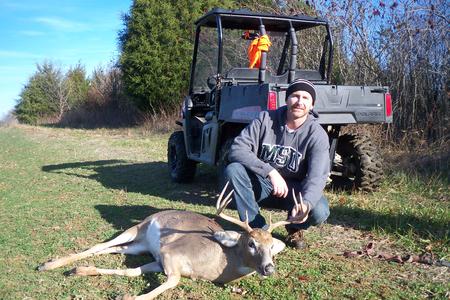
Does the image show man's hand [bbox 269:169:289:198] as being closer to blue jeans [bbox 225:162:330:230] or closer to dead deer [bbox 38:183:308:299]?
blue jeans [bbox 225:162:330:230]

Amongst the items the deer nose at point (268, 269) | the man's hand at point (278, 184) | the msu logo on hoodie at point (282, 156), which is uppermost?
the msu logo on hoodie at point (282, 156)

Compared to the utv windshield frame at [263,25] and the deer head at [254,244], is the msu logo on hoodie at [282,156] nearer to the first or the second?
the deer head at [254,244]

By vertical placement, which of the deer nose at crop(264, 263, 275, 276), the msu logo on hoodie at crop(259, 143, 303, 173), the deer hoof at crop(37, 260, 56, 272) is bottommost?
the deer hoof at crop(37, 260, 56, 272)

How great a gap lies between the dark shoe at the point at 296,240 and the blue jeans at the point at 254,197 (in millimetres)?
149

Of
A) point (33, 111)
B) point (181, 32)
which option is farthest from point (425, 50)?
point (33, 111)

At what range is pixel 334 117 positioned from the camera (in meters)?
5.88

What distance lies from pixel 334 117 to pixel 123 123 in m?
17.8

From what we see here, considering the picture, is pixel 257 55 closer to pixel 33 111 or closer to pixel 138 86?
pixel 138 86

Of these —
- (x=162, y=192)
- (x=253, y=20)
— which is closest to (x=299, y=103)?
(x=253, y=20)

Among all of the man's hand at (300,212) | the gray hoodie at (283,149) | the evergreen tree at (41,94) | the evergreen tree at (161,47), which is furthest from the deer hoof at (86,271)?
the evergreen tree at (41,94)

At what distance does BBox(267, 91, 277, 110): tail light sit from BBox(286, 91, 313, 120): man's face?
3.27 ft

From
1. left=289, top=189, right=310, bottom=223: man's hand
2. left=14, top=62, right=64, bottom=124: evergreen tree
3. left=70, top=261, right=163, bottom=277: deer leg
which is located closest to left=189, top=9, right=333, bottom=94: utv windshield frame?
left=289, top=189, right=310, bottom=223: man's hand

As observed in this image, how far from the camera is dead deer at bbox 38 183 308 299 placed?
3631 mm

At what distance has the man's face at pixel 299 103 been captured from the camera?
430cm
